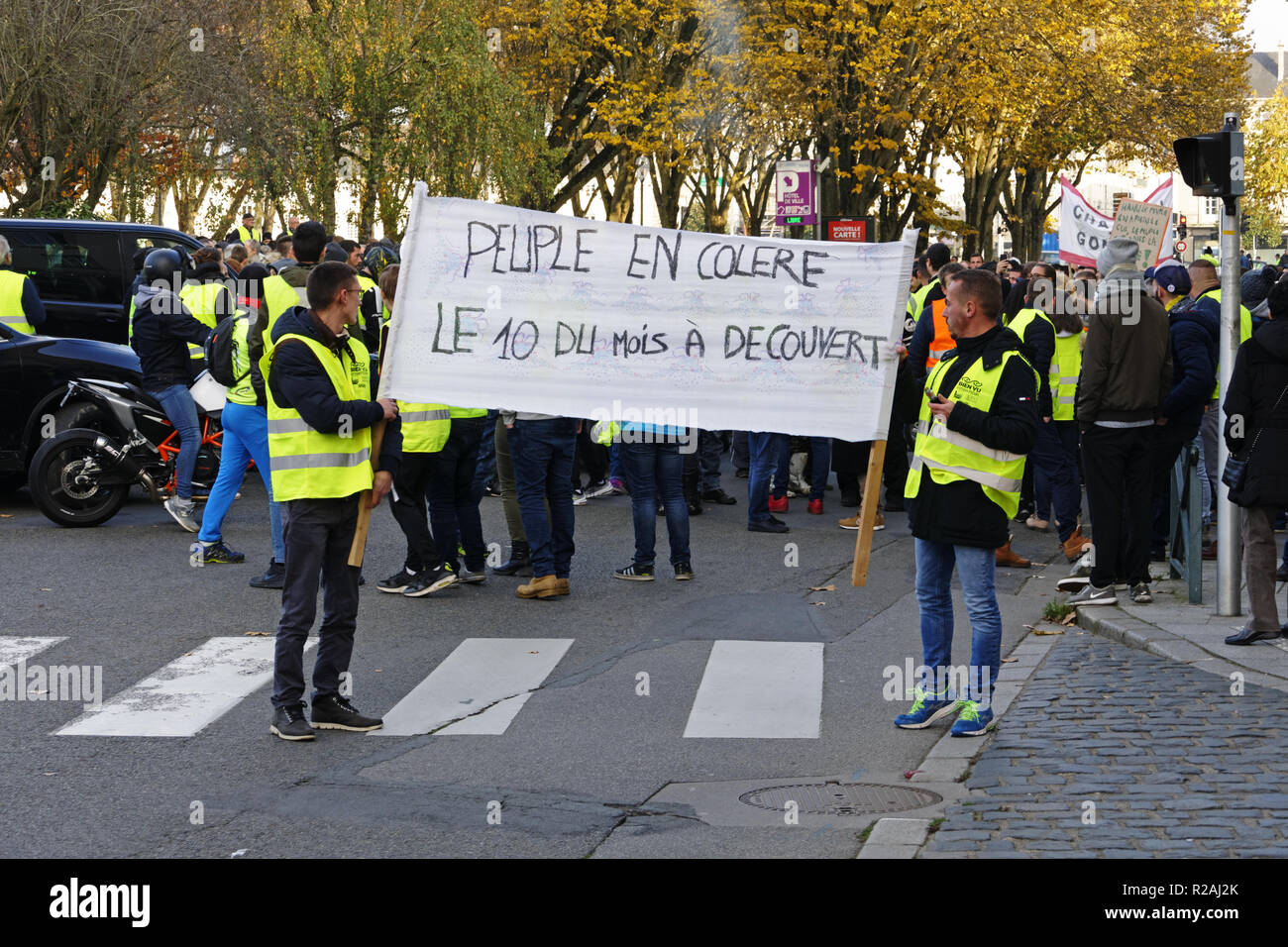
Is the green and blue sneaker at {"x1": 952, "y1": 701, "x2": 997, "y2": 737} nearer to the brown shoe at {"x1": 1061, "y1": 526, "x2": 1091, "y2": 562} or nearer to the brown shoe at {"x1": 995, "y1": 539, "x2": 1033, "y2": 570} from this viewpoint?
the brown shoe at {"x1": 995, "y1": 539, "x2": 1033, "y2": 570}

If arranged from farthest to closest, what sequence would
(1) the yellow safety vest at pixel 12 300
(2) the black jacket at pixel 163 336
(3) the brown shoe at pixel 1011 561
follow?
(1) the yellow safety vest at pixel 12 300
(2) the black jacket at pixel 163 336
(3) the brown shoe at pixel 1011 561

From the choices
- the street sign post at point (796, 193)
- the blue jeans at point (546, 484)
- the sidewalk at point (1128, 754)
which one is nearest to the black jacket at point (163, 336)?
the blue jeans at point (546, 484)

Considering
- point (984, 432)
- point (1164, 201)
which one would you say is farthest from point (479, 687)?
point (1164, 201)

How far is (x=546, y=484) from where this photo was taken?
1058 cm

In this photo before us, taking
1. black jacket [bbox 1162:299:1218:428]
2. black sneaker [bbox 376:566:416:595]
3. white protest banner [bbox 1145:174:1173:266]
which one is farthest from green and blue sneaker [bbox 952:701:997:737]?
white protest banner [bbox 1145:174:1173:266]

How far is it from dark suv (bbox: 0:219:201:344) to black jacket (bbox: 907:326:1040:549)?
451 inches

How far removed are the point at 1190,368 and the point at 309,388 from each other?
546 centimetres

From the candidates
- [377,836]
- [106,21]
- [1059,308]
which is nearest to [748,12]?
[106,21]

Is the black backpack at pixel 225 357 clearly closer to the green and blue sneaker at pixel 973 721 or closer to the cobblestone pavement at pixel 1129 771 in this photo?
the cobblestone pavement at pixel 1129 771

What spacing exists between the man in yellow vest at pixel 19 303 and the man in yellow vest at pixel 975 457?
9.65m

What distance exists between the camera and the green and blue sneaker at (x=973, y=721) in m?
7.17

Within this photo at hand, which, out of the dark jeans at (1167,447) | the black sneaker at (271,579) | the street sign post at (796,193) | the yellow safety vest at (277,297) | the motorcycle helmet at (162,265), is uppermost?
the street sign post at (796,193)

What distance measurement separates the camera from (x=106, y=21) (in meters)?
24.5

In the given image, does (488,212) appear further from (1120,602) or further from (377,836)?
(1120,602)
